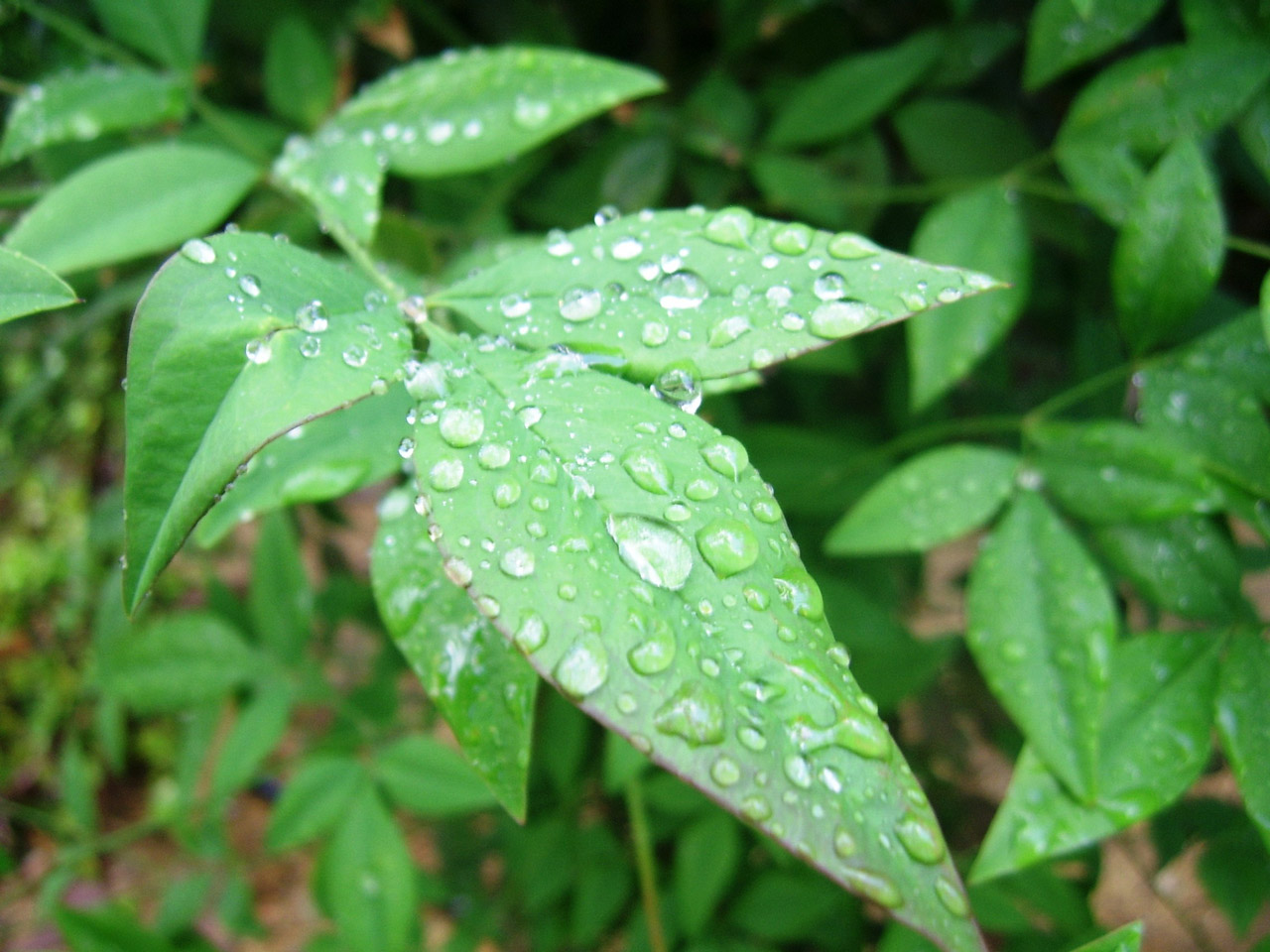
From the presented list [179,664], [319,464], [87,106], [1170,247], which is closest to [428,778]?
[179,664]

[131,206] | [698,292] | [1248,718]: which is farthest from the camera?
[131,206]

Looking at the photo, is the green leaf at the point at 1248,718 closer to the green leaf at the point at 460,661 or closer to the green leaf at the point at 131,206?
the green leaf at the point at 460,661

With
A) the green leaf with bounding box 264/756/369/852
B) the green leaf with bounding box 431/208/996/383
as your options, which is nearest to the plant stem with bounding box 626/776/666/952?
the green leaf with bounding box 264/756/369/852

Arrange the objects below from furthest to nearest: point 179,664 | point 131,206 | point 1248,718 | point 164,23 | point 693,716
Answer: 1. point 179,664
2. point 164,23
3. point 131,206
4. point 1248,718
5. point 693,716

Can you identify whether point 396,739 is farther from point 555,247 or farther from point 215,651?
point 555,247

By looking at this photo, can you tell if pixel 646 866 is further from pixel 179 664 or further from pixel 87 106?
pixel 87 106

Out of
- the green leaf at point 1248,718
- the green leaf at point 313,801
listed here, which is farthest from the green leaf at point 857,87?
the green leaf at point 313,801
